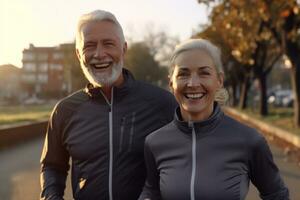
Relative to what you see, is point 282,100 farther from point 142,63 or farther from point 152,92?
point 152,92

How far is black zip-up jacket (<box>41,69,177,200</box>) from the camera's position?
2895 millimetres

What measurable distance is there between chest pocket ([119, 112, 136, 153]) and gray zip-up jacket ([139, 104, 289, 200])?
320mm

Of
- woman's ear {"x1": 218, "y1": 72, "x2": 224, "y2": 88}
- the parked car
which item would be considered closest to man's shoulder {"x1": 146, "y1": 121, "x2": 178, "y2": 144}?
woman's ear {"x1": 218, "y1": 72, "x2": 224, "y2": 88}

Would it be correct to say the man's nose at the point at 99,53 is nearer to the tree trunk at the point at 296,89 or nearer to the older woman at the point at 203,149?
the older woman at the point at 203,149

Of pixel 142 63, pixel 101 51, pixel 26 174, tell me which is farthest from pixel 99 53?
pixel 142 63

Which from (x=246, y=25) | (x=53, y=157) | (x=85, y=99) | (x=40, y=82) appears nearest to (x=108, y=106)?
(x=85, y=99)

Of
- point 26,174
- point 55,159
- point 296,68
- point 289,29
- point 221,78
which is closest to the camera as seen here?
point 221,78

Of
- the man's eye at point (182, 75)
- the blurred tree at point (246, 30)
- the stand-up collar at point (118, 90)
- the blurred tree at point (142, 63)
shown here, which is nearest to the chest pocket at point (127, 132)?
the stand-up collar at point (118, 90)

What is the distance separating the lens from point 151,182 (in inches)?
105

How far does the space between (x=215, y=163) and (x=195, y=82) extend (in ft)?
1.26

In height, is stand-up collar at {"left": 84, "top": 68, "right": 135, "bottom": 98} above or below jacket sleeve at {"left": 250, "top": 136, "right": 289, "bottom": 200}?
above

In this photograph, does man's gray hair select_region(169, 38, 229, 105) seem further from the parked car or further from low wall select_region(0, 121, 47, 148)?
the parked car

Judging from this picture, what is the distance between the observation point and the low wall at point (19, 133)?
53.3 ft

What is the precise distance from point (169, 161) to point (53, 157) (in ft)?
2.59
